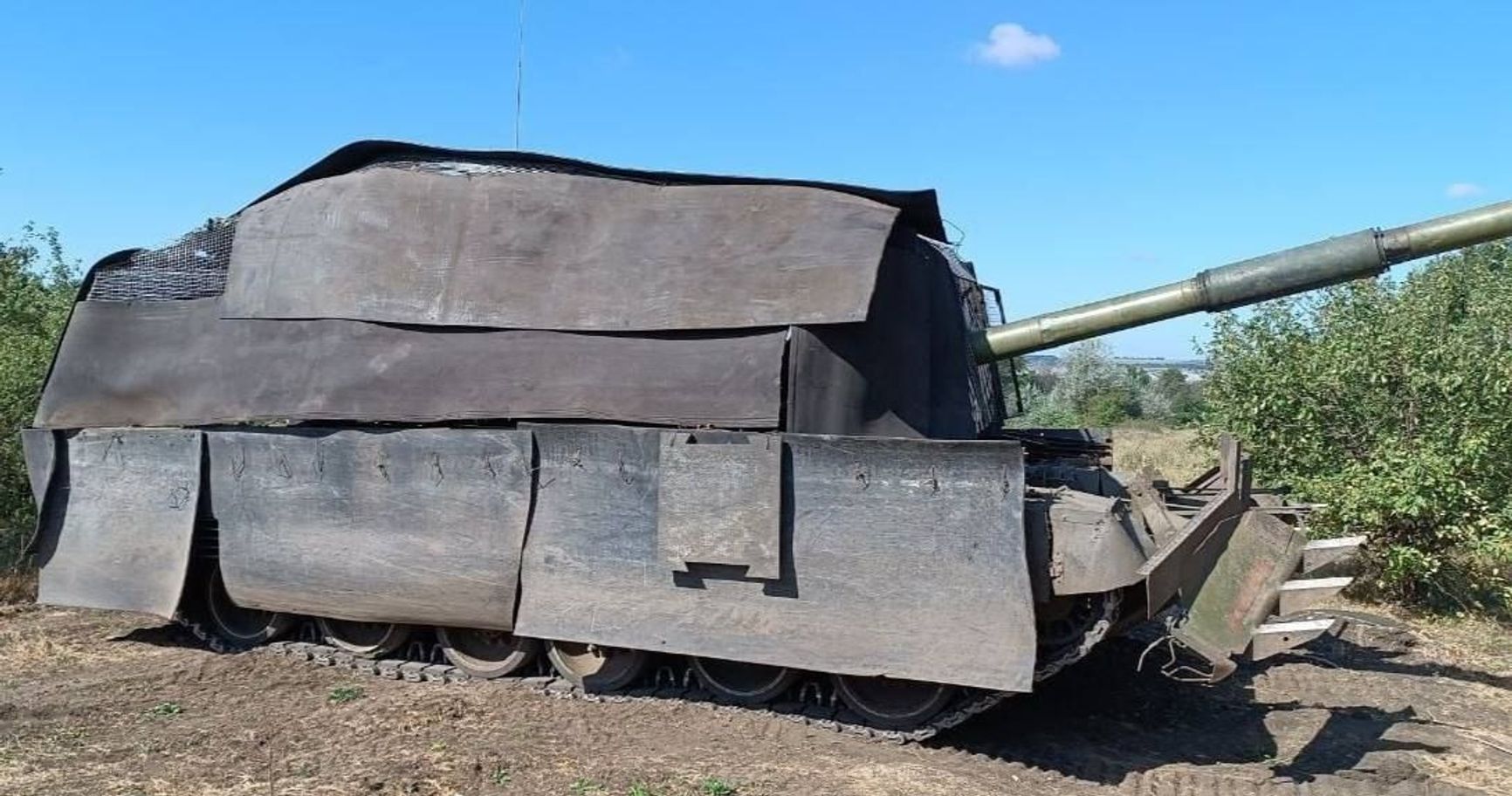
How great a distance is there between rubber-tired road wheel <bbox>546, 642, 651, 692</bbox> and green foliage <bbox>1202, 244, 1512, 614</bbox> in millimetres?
6368

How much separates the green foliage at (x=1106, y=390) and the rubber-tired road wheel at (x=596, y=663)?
2722 centimetres

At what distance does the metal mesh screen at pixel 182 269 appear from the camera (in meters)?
8.22

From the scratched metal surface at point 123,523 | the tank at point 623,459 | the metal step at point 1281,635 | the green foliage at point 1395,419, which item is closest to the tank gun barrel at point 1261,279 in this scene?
the tank at point 623,459

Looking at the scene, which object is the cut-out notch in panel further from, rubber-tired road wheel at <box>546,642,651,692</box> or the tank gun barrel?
the tank gun barrel

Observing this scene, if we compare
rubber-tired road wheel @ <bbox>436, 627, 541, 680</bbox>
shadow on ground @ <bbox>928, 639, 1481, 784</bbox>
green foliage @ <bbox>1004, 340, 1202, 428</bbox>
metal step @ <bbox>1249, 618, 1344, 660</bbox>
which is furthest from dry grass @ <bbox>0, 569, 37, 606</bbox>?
green foliage @ <bbox>1004, 340, 1202, 428</bbox>

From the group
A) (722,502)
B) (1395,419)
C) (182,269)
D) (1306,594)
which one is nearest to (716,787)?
(722,502)

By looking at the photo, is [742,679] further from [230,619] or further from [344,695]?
[230,619]

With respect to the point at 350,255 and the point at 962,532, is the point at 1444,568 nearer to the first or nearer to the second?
the point at 962,532

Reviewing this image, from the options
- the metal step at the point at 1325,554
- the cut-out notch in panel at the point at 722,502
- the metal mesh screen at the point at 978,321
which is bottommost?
the metal step at the point at 1325,554

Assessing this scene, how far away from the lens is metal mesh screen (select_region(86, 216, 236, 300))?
8219 millimetres

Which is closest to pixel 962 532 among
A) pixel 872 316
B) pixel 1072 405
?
pixel 872 316

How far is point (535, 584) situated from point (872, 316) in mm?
2528

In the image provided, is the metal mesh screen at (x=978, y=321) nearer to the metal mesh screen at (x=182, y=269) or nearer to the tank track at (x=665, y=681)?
the tank track at (x=665, y=681)

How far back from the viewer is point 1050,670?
6.02 meters
